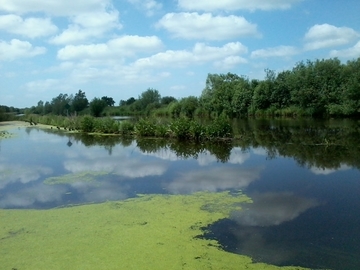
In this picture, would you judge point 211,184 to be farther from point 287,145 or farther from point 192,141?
point 192,141

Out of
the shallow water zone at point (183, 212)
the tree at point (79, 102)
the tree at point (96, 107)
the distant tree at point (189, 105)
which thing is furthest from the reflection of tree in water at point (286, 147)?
the tree at point (79, 102)

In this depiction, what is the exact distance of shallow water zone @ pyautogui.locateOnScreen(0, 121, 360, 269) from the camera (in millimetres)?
4207

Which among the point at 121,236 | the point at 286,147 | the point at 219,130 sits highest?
the point at 219,130

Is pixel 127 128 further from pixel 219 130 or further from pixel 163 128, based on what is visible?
pixel 219 130

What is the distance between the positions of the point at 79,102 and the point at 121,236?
50.8m

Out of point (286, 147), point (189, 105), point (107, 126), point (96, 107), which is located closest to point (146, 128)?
point (107, 126)

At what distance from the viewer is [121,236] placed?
487cm

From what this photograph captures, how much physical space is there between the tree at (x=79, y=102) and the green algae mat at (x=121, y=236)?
47308 mm

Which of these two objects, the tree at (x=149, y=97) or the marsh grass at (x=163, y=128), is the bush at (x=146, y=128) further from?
the tree at (x=149, y=97)

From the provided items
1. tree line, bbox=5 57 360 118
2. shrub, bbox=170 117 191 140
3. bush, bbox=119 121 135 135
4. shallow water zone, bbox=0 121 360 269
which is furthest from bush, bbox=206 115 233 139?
tree line, bbox=5 57 360 118

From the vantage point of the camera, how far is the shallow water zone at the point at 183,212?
421 centimetres

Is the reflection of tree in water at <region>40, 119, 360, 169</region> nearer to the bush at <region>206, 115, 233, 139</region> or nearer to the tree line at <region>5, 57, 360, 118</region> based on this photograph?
the bush at <region>206, 115, 233, 139</region>

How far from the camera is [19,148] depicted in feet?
50.1

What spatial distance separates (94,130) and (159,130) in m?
6.31
